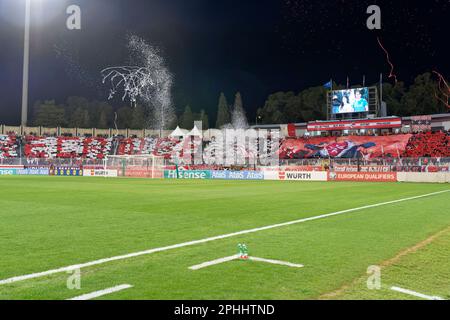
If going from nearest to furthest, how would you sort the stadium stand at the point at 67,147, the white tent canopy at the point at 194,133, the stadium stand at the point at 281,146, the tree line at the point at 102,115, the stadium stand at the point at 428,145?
the stadium stand at the point at 428,145 < the stadium stand at the point at 281,146 < the stadium stand at the point at 67,147 < the white tent canopy at the point at 194,133 < the tree line at the point at 102,115

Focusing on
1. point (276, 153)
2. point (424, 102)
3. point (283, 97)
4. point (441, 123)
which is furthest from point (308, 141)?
point (283, 97)

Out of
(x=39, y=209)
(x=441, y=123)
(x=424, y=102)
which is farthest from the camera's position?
(x=424, y=102)

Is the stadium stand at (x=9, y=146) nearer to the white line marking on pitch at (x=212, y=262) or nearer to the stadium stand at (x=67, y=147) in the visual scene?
the stadium stand at (x=67, y=147)

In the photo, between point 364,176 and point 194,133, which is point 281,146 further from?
point 364,176

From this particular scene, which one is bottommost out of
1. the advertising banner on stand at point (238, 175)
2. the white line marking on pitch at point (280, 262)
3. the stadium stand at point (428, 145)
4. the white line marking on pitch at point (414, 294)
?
the white line marking on pitch at point (414, 294)

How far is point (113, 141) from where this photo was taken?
88812mm

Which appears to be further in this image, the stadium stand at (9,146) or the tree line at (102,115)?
the tree line at (102,115)

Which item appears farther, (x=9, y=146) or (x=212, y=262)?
(x=9, y=146)

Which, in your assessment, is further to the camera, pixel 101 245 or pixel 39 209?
pixel 39 209

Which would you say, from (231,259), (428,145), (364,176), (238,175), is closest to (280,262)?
(231,259)

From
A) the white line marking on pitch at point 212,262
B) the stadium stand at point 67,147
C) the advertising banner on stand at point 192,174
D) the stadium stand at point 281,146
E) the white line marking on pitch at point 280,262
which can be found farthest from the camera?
the stadium stand at point 67,147

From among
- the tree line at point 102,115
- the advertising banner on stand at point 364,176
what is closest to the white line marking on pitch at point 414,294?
the advertising banner on stand at point 364,176
